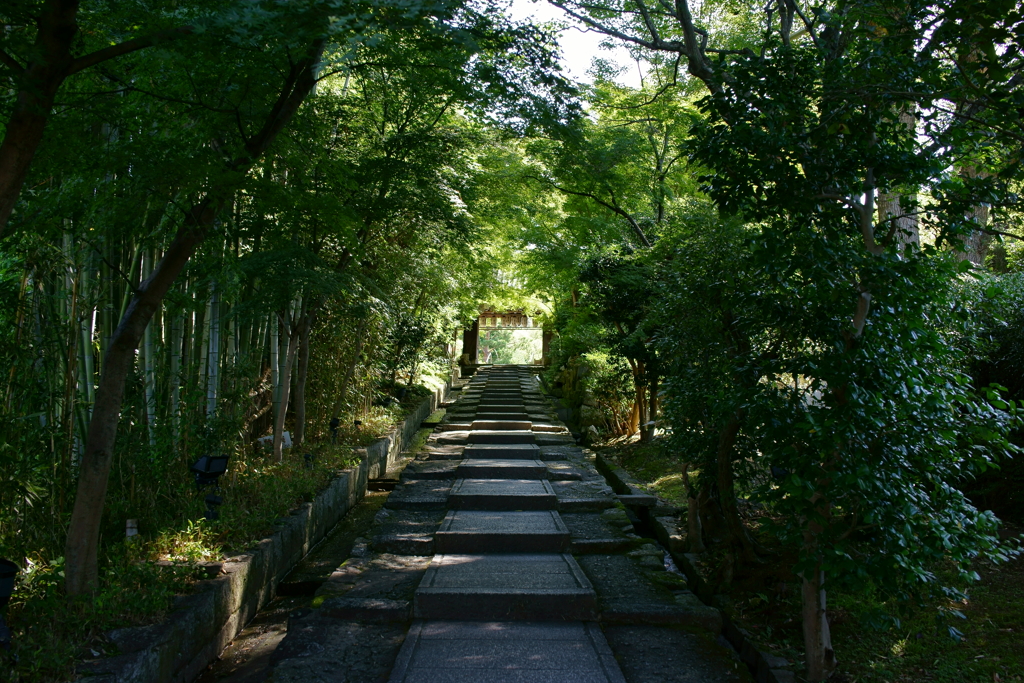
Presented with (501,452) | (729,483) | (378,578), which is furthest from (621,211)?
(378,578)

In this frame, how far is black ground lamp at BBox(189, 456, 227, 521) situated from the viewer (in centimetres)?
398

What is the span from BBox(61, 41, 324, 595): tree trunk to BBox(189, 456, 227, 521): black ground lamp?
955 mm

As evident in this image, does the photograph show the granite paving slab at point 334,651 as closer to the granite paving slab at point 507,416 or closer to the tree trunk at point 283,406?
the tree trunk at point 283,406

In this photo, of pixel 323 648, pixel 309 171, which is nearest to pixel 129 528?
pixel 323 648

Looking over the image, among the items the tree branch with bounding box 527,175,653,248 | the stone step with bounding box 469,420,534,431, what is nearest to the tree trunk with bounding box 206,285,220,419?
the tree branch with bounding box 527,175,653,248

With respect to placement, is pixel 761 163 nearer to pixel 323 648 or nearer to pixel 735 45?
pixel 323 648

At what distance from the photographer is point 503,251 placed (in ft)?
36.9

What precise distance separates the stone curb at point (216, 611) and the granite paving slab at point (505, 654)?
0.95 m

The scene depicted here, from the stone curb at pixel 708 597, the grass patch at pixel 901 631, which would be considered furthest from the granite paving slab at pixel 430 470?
the grass patch at pixel 901 631

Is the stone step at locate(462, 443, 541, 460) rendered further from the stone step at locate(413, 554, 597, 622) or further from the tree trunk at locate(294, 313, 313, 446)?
the stone step at locate(413, 554, 597, 622)

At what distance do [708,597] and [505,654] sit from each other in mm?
1631

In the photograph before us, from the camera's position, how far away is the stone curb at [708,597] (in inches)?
129

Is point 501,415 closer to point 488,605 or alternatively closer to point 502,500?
point 502,500

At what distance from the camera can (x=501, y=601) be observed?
373cm
